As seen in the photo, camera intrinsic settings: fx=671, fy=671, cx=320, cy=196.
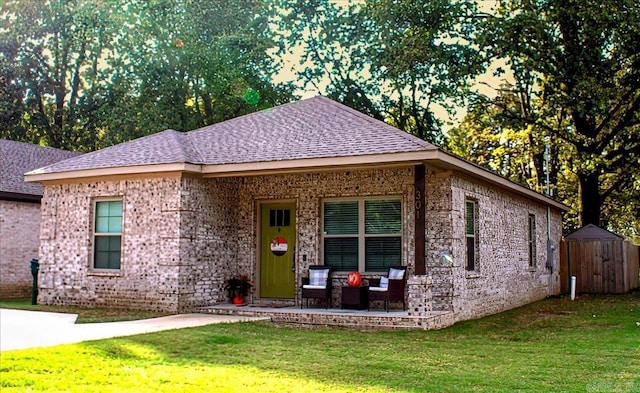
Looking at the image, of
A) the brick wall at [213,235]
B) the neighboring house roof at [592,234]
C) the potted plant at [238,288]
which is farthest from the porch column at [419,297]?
the neighboring house roof at [592,234]

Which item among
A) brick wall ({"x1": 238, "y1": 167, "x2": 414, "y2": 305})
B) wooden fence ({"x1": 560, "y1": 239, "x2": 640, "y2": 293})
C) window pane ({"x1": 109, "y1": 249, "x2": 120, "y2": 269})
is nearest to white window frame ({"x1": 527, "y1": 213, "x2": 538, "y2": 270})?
wooden fence ({"x1": 560, "y1": 239, "x2": 640, "y2": 293})

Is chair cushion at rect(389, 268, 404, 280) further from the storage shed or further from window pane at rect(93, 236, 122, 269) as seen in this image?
the storage shed

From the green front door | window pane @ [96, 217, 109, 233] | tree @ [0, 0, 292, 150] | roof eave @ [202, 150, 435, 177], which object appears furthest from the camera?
tree @ [0, 0, 292, 150]

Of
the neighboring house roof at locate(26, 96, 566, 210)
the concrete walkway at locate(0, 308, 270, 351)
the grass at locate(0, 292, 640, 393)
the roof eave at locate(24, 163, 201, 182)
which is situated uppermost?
the neighboring house roof at locate(26, 96, 566, 210)

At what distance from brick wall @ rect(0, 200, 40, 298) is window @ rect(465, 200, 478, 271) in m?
11.7

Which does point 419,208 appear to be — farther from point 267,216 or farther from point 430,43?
point 430,43

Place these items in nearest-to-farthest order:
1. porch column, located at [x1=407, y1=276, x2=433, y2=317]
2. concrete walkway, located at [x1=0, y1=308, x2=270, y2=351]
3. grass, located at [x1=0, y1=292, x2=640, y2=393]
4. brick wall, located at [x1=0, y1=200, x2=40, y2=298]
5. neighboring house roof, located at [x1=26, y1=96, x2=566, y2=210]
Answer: grass, located at [x1=0, y1=292, x2=640, y2=393] < concrete walkway, located at [x1=0, y1=308, x2=270, y2=351] < porch column, located at [x1=407, y1=276, x2=433, y2=317] < neighboring house roof, located at [x1=26, y1=96, x2=566, y2=210] < brick wall, located at [x1=0, y1=200, x2=40, y2=298]

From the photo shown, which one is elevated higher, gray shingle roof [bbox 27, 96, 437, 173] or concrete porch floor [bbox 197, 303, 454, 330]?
gray shingle roof [bbox 27, 96, 437, 173]

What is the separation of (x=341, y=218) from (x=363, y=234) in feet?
1.93

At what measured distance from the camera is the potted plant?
14047 millimetres

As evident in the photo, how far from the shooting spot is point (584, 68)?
74.2ft

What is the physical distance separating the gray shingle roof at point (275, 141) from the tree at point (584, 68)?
10.4 m

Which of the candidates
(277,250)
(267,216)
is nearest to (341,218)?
(277,250)

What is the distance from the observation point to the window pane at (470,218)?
13949mm
